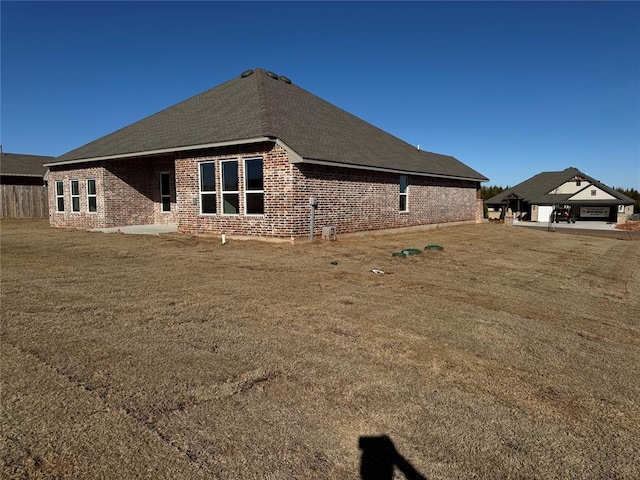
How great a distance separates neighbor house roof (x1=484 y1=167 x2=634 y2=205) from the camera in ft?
158

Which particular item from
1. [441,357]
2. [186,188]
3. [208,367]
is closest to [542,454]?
[441,357]

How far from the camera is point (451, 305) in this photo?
627 cm

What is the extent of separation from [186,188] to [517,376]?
13.4m

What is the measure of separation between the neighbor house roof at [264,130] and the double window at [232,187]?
2.94 feet

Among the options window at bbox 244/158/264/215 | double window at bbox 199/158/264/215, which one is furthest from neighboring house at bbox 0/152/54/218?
window at bbox 244/158/264/215

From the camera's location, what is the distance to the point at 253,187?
44.2ft

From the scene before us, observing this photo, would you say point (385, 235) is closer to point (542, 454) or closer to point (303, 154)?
point (303, 154)

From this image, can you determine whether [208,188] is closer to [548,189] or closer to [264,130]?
[264,130]

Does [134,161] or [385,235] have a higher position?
[134,161]

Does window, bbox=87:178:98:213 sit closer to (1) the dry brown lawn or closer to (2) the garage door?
(1) the dry brown lawn

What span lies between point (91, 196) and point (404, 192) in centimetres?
1413

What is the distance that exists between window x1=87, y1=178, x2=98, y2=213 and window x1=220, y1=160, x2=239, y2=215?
8.02 metres

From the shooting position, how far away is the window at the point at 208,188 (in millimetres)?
14320

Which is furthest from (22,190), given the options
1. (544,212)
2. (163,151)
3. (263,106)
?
(544,212)
